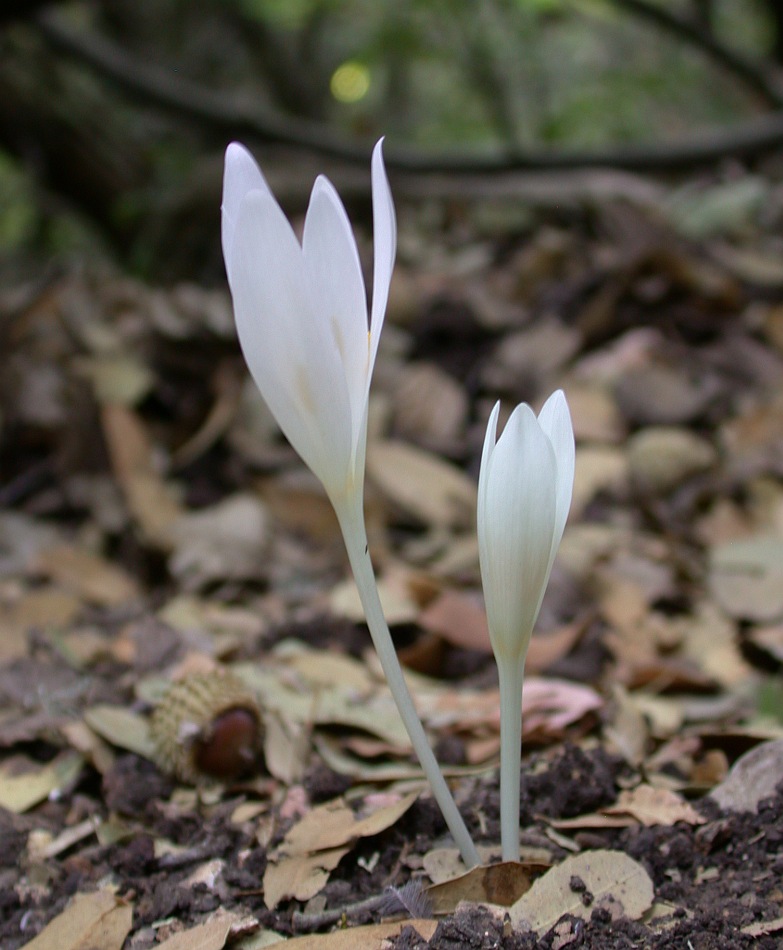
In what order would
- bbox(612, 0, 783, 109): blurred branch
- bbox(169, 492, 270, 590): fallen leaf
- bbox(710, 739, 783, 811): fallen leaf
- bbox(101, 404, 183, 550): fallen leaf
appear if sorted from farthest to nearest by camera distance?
bbox(612, 0, 783, 109): blurred branch, bbox(101, 404, 183, 550): fallen leaf, bbox(169, 492, 270, 590): fallen leaf, bbox(710, 739, 783, 811): fallen leaf

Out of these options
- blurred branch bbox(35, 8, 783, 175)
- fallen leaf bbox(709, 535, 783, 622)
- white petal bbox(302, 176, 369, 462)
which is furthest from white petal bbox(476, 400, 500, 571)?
blurred branch bbox(35, 8, 783, 175)

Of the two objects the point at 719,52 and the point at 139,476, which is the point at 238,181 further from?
the point at 719,52

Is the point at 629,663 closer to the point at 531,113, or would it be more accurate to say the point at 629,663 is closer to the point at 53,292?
the point at 53,292

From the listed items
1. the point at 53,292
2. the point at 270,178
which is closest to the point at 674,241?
the point at 270,178

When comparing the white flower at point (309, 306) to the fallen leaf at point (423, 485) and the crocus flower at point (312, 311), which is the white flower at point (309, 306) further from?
the fallen leaf at point (423, 485)

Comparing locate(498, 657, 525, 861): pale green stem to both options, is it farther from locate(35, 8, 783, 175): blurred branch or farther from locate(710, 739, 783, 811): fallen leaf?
locate(35, 8, 783, 175): blurred branch

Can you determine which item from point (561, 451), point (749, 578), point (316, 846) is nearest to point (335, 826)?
point (316, 846)
